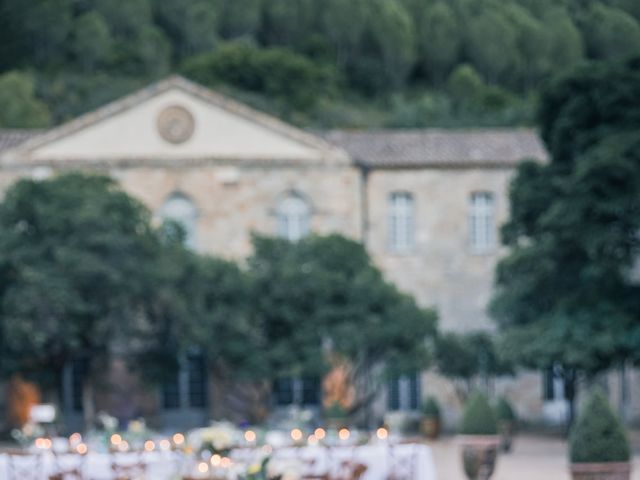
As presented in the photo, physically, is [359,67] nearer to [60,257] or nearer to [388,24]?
[388,24]

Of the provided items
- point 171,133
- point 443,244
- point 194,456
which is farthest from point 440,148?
point 194,456

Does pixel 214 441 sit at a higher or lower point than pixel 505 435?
higher

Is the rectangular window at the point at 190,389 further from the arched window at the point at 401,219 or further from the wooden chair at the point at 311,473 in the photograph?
the wooden chair at the point at 311,473

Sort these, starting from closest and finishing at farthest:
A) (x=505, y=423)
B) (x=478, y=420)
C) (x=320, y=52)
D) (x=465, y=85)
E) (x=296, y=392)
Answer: (x=478, y=420) < (x=505, y=423) < (x=296, y=392) < (x=465, y=85) < (x=320, y=52)

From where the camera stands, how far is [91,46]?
276 feet

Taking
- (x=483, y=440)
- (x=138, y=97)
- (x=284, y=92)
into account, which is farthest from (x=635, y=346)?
(x=284, y=92)

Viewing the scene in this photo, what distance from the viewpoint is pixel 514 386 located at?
4400 cm

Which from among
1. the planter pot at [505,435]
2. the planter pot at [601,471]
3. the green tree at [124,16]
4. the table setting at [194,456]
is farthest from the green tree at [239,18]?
the planter pot at [601,471]

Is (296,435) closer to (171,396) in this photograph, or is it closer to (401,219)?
(171,396)

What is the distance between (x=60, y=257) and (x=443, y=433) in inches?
417

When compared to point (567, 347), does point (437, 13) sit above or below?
above

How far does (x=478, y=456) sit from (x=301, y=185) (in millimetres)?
17493

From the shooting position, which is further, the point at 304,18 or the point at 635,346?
the point at 304,18

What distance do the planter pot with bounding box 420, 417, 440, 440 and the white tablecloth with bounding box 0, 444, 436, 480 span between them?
16.3m
